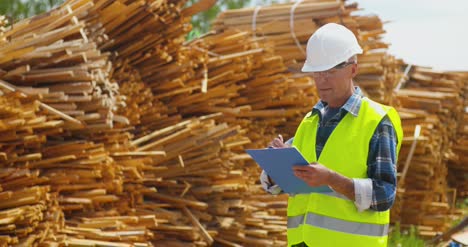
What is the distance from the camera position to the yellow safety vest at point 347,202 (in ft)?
12.9

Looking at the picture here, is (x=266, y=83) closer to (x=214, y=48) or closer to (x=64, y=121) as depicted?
(x=214, y=48)

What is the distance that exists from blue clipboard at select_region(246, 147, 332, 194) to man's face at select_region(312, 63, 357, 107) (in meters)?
0.39

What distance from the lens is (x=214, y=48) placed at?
27.0ft

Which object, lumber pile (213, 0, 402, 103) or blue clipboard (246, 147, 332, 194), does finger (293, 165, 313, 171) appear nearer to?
blue clipboard (246, 147, 332, 194)

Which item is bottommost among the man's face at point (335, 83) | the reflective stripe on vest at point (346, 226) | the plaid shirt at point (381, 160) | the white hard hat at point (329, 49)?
the reflective stripe on vest at point (346, 226)

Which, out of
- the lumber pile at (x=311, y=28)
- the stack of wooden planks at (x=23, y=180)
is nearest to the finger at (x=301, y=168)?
the stack of wooden planks at (x=23, y=180)

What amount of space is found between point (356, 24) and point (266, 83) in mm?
1438

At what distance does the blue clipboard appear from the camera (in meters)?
3.73

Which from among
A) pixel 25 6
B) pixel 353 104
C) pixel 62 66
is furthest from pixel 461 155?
pixel 25 6

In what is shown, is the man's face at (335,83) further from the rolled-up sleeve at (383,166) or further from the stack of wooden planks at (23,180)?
the stack of wooden planks at (23,180)

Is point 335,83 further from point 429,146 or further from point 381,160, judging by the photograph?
point 429,146

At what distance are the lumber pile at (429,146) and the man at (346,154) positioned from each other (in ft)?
20.4

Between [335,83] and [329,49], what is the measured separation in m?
0.16

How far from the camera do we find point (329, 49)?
399 cm
